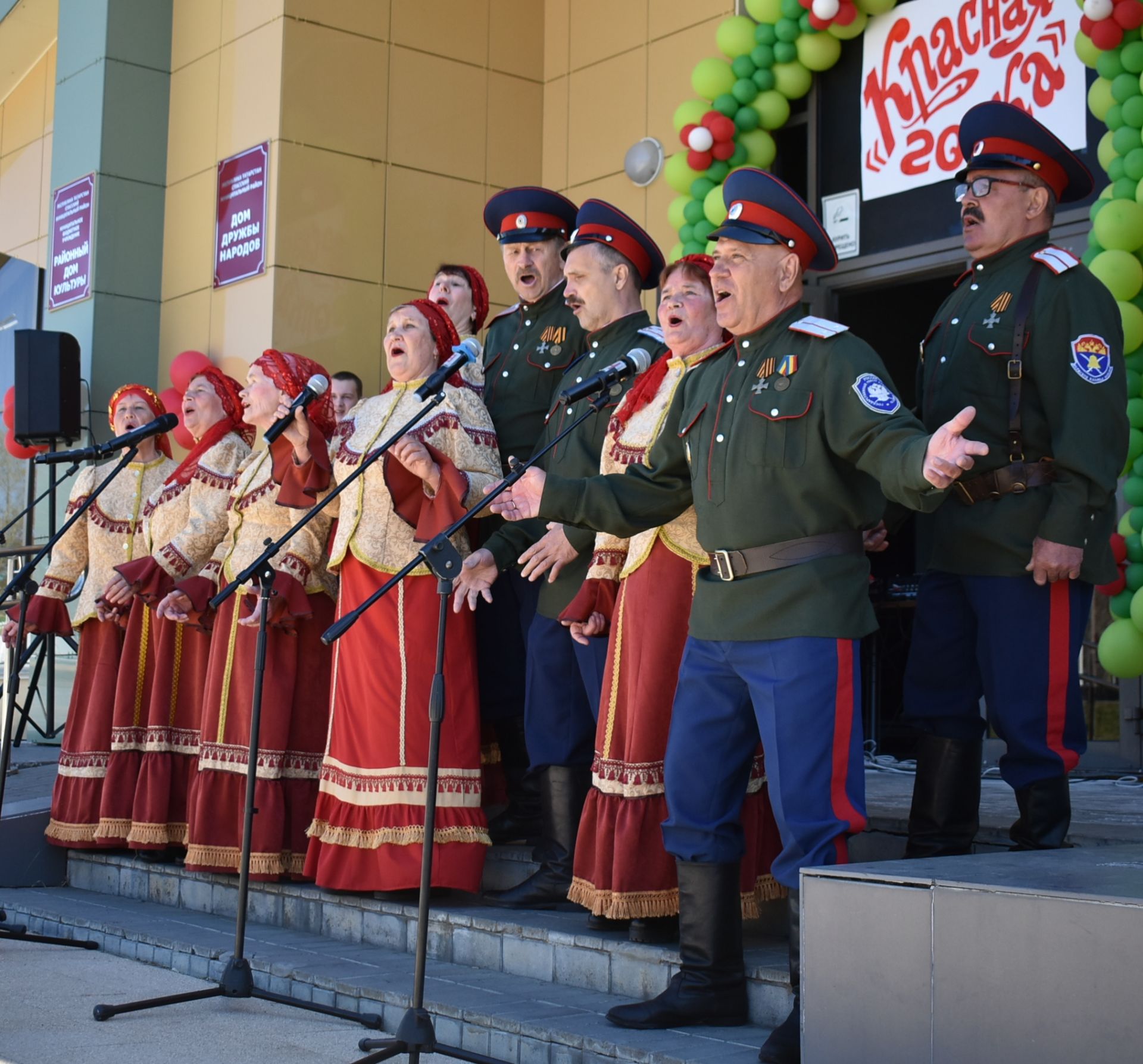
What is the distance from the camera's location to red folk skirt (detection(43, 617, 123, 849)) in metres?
5.57

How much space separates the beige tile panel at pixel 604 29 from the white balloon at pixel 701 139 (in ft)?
4.79

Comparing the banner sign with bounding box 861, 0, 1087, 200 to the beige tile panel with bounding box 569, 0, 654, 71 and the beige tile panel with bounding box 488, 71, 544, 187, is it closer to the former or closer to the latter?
the beige tile panel with bounding box 569, 0, 654, 71

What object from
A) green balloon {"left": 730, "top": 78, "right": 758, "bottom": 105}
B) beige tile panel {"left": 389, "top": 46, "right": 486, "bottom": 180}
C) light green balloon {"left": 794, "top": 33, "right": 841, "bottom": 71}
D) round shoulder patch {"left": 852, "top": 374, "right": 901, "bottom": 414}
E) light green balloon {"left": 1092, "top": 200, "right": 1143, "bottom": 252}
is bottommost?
round shoulder patch {"left": 852, "top": 374, "right": 901, "bottom": 414}

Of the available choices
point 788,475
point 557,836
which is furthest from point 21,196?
point 788,475

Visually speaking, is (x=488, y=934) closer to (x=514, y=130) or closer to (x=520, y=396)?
(x=520, y=396)

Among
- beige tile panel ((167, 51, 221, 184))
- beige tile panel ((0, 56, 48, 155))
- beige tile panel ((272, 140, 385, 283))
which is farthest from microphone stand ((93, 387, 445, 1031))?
beige tile panel ((0, 56, 48, 155))

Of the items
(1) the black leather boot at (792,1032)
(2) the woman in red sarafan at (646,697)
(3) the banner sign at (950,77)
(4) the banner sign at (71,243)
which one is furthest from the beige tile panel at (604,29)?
(1) the black leather boot at (792,1032)

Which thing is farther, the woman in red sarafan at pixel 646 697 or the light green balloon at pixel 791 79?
the light green balloon at pixel 791 79

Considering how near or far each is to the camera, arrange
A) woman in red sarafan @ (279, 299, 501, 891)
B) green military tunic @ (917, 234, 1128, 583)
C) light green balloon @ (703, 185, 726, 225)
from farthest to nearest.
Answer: light green balloon @ (703, 185, 726, 225) → woman in red sarafan @ (279, 299, 501, 891) → green military tunic @ (917, 234, 1128, 583)

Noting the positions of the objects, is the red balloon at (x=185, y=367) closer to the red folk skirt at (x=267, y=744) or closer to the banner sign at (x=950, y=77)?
the red folk skirt at (x=267, y=744)

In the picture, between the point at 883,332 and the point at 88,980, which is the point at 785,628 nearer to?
the point at 88,980

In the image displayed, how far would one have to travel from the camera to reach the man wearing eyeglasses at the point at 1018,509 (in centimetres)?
332

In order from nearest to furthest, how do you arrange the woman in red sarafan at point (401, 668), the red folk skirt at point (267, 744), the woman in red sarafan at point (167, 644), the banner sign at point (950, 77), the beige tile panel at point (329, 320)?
the woman in red sarafan at point (401, 668), the red folk skirt at point (267, 744), the woman in red sarafan at point (167, 644), the banner sign at point (950, 77), the beige tile panel at point (329, 320)

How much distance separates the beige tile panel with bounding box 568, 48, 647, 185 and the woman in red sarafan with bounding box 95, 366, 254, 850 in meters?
3.33
